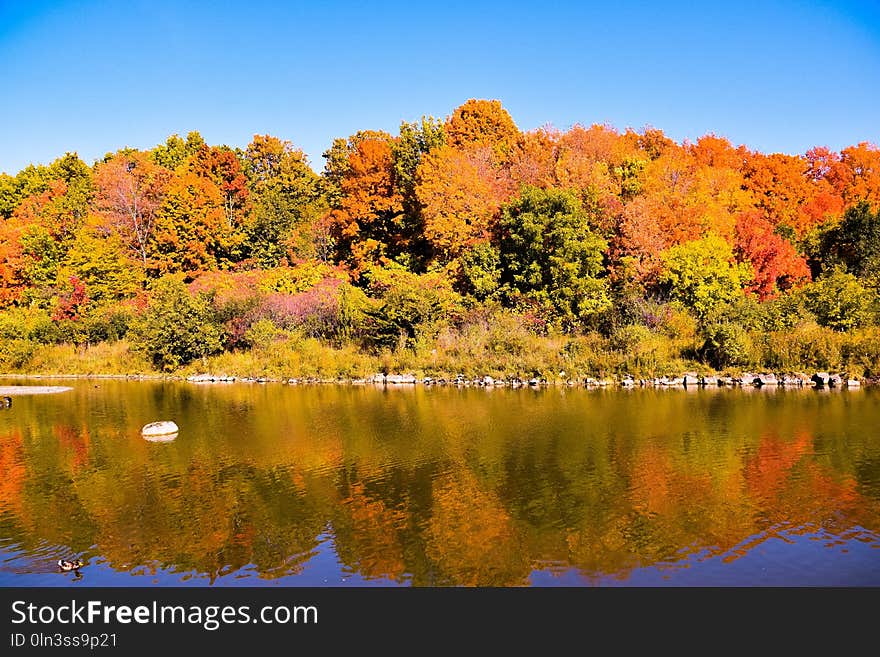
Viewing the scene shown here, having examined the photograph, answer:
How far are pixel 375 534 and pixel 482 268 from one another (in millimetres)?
28072

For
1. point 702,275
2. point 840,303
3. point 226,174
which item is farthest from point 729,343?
point 226,174

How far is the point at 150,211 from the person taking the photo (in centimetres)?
5753

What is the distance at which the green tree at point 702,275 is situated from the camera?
3631 centimetres

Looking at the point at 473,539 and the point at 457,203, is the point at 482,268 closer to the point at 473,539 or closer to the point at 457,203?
the point at 457,203

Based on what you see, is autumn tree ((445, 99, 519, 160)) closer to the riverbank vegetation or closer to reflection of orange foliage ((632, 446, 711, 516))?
the riverbank vegetation

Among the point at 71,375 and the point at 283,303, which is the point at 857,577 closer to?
the point at 283,303

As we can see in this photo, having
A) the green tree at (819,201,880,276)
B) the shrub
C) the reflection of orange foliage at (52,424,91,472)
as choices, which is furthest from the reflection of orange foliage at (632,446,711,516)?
the green tree at (819,201,880,276)

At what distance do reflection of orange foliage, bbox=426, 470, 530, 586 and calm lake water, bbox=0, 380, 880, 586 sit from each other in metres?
0.04

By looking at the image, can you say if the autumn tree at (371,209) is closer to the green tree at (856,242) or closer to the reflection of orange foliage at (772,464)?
the green tree at (856,242)

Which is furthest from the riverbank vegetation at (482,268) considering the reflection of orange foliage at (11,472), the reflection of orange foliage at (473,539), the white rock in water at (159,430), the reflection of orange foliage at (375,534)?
the reflection of orange foliage at (375,534)
